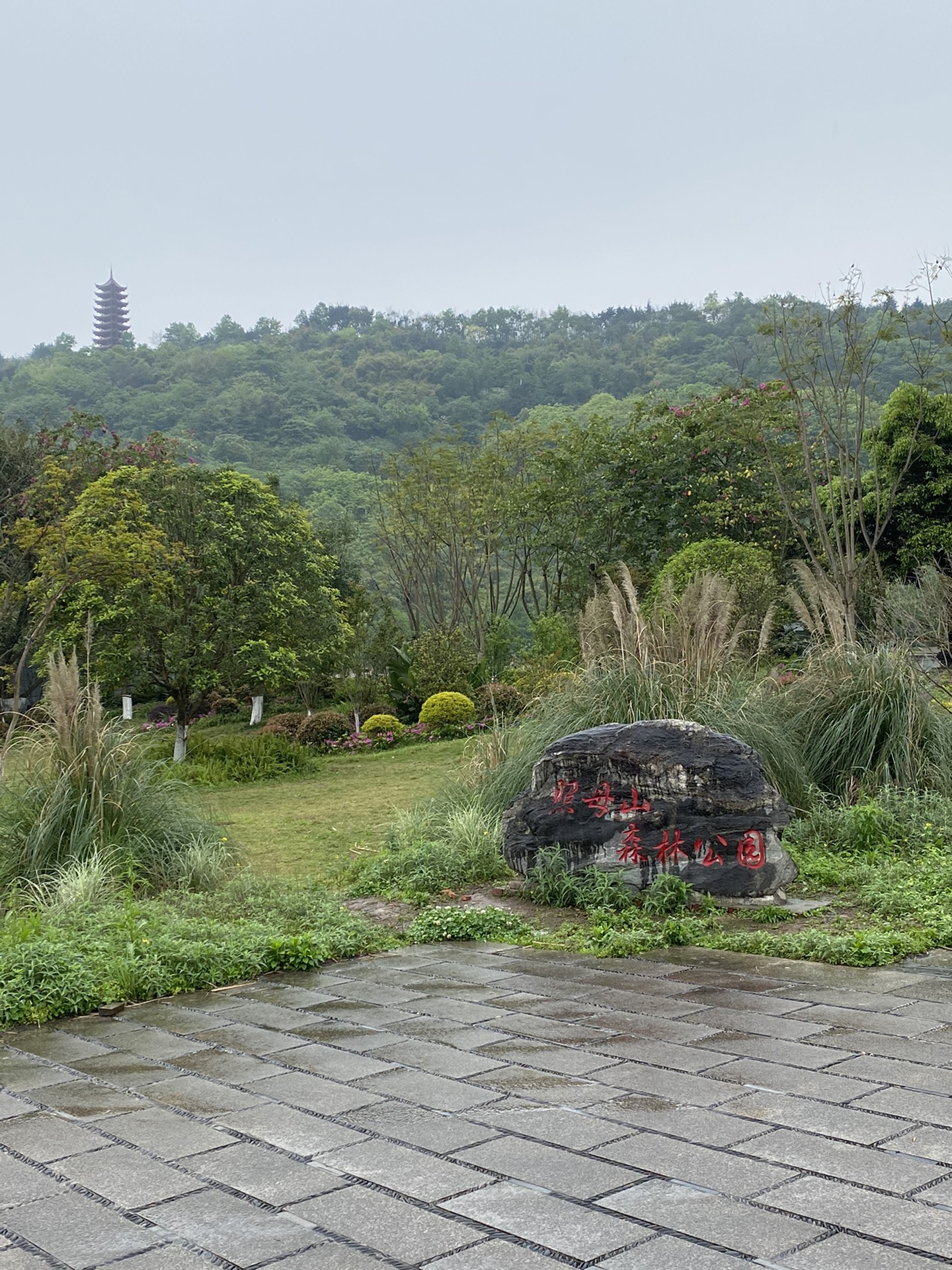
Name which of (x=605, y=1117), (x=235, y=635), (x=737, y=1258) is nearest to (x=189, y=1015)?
(x=605, y=1117)

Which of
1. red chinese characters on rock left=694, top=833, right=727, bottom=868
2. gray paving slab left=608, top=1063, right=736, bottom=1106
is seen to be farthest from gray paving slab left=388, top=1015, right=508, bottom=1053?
red chinese characters on rock left=694, top=833, right=727, bottom=868

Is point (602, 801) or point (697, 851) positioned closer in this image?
point (697, 851)

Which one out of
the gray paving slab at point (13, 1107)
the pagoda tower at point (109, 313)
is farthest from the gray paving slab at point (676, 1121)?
the pagoda tower at point (109, 313)

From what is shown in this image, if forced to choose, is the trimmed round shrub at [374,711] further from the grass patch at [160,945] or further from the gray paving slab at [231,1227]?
the gray paving slab at [231,1227]

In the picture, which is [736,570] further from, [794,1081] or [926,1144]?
[926,1144]

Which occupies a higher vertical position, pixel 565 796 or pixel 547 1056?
pixel 565 796

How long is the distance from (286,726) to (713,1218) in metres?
14.2

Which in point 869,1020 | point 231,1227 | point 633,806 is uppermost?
point 633,806

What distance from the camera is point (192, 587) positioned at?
546 inches

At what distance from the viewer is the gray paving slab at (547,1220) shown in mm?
2141

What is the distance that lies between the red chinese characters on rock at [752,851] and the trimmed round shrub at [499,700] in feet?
26.7

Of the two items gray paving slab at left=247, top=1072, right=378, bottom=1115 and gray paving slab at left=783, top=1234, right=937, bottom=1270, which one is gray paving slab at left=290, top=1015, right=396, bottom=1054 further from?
gray paving slab at left=783, top=1234, right=937, bottom=1270

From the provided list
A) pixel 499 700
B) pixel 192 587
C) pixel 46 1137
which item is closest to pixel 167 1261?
pixel 46 1137

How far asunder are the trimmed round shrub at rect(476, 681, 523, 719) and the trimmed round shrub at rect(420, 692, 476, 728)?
0.70ft
